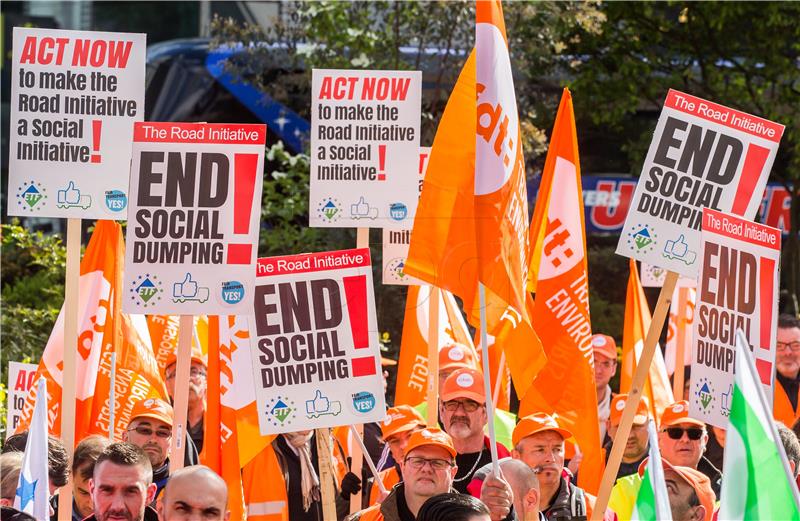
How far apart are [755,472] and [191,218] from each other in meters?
3.42

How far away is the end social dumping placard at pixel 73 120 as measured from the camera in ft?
26.2

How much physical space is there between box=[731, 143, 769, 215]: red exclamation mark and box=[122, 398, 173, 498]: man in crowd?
330cm

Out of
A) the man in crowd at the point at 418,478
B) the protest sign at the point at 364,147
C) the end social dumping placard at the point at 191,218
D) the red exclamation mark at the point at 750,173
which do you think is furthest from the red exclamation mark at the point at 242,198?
the red exclamation mark at the point at 750,173

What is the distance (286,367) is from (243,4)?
19254 millimetres

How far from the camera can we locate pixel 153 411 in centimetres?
831

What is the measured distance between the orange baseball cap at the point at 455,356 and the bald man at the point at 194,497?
3.88 meters

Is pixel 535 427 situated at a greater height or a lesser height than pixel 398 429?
greater

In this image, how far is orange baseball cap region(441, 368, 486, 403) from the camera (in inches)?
321

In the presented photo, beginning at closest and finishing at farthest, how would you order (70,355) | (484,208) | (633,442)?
(484,208), (70,355), (633,442)

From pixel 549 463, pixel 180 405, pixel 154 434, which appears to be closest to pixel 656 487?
pixel 549 463

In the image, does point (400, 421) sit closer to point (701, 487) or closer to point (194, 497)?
point (701, 487)

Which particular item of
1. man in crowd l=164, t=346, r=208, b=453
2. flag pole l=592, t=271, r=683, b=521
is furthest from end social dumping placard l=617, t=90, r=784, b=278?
man in crowd l=164, t=346, r=208, b=453

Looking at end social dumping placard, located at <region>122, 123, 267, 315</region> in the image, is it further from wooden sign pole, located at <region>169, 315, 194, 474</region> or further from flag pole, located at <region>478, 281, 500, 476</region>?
flag pole, located at <region>478, 281, 500, 476</region>

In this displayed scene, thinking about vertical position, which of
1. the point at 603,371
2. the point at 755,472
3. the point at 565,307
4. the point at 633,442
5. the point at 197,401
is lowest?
the point at 633,442
